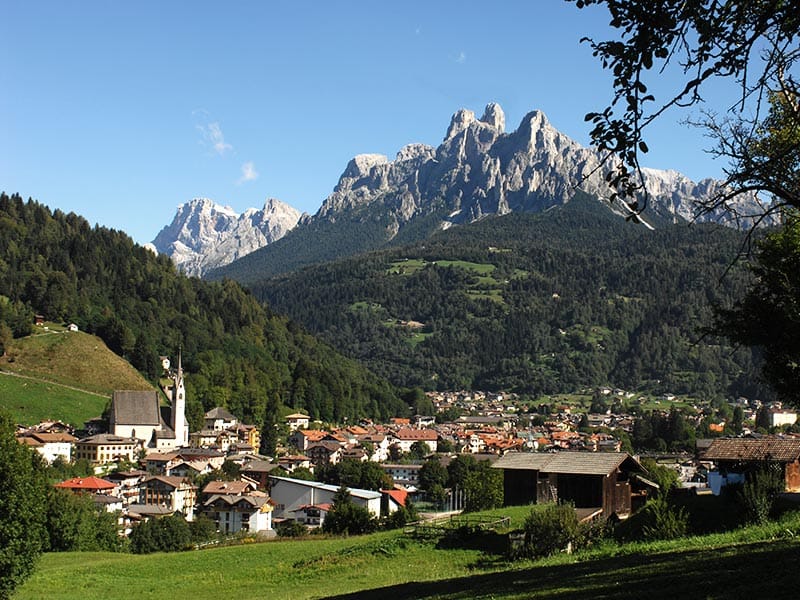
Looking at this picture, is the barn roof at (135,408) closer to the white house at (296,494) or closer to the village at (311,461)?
the village at (311,461)

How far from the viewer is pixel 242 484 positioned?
72.3m

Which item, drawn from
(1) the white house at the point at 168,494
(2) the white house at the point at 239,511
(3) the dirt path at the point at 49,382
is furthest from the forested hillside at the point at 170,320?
(2) the white house at the point at 239,511

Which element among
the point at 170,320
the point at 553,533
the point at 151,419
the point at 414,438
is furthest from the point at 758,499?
the point at 170,320

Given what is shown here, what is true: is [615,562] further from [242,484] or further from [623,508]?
[242,484]

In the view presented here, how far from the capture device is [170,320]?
458 ft

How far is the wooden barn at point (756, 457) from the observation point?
30.8m

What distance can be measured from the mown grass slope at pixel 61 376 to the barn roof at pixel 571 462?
228 feet

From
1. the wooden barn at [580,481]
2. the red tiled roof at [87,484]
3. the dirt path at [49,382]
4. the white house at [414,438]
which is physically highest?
the dirt path at [49,382]

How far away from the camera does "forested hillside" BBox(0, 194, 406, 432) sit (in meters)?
123

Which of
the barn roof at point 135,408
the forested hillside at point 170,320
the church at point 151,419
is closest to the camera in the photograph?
the barn roof at point 135,408

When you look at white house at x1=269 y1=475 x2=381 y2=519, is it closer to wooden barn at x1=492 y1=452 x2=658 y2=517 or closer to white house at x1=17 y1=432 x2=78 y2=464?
white house at x1=17 y1=432 x2=78 y2=464

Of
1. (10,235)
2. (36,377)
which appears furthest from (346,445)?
(10,235)

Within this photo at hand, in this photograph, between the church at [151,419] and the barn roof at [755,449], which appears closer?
the barn roof at [755,449]

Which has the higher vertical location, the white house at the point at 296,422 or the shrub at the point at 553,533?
the shrub at the point at 553,533
